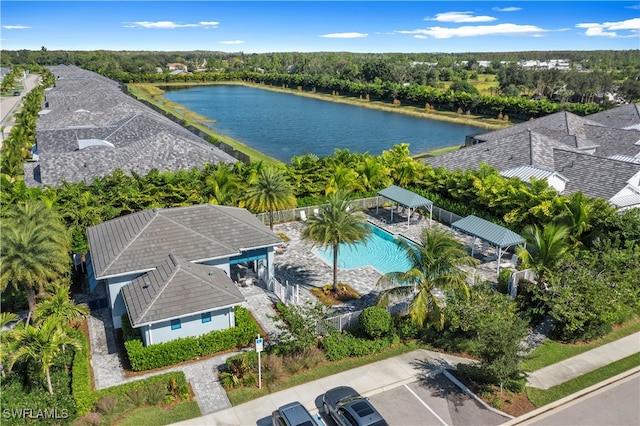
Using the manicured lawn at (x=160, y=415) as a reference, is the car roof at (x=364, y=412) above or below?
above

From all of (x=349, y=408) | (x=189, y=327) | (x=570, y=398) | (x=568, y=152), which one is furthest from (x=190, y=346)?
(x=568, y=152)

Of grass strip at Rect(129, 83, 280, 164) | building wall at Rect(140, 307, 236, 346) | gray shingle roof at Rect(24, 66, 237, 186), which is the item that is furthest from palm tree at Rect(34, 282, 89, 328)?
grass strip at Rect(129, 83, 280, 164)

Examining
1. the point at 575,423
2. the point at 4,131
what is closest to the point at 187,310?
the point at 575,423

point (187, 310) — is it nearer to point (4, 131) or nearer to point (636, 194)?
point (636, 194)

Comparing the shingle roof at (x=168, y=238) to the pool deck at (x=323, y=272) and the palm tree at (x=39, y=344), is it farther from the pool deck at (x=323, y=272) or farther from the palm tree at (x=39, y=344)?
the palm tree at (x=39, y=344)

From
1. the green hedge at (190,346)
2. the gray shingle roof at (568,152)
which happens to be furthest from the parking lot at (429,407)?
the gray shingle roof at (568,152)

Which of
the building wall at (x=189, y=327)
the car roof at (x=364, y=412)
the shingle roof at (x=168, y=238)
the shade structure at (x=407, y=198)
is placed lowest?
the car roof at (x=364, y=412)

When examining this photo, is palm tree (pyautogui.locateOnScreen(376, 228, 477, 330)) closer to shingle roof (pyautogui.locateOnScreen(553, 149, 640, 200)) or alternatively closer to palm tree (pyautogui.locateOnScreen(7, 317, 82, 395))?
palm tree (pyautogui.locateOnScreen(7, 317, 82, 395))
